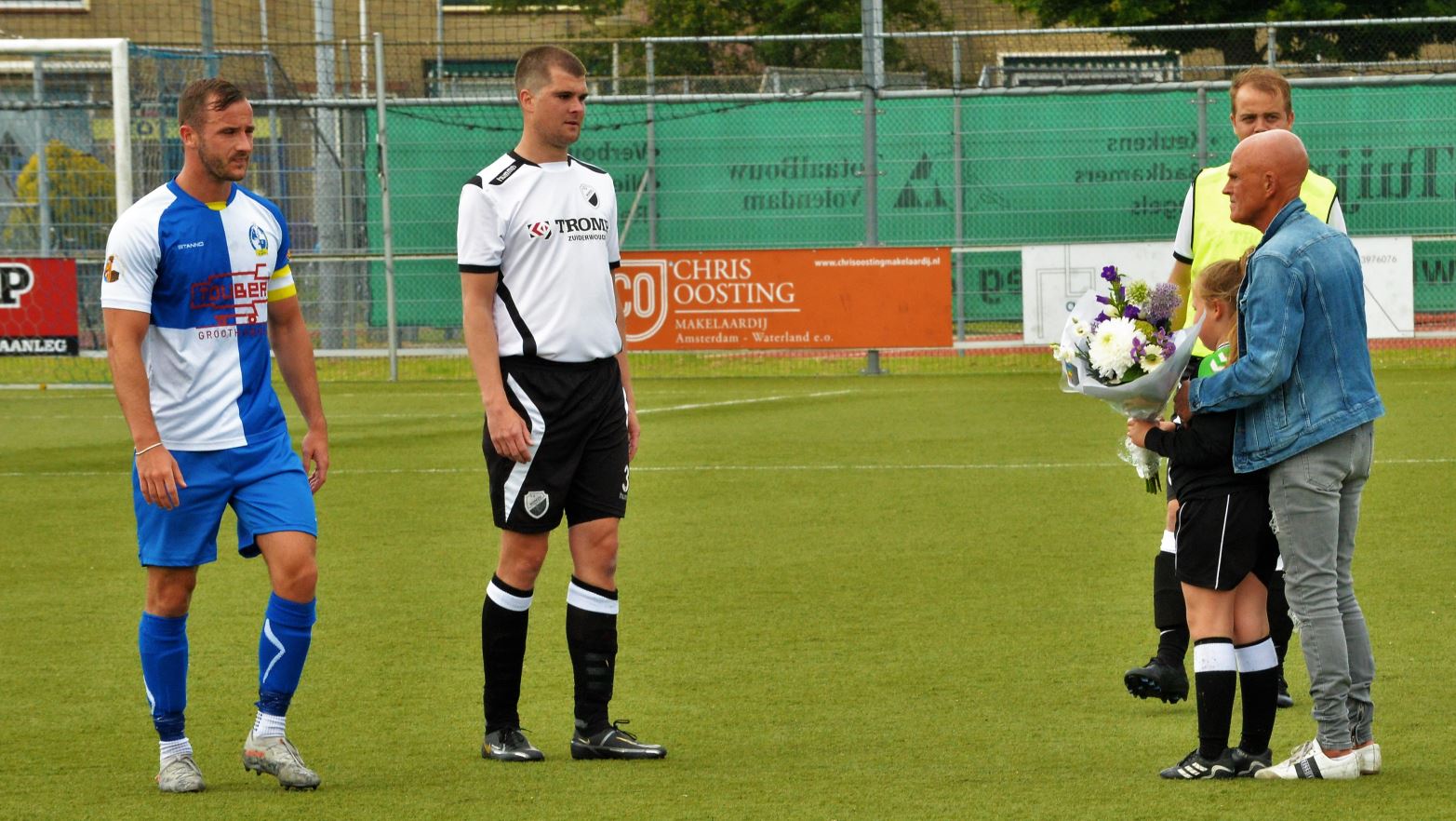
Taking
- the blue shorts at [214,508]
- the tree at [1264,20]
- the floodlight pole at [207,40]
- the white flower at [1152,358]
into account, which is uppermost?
the tree at [1264,20]

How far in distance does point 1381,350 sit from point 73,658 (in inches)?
547

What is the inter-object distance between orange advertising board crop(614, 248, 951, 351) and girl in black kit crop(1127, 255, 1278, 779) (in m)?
12.7

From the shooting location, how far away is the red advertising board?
1659cm

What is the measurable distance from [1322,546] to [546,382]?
6.67ft

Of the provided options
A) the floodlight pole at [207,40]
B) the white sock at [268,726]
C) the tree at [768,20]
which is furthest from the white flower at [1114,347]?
the tree at [768,20]

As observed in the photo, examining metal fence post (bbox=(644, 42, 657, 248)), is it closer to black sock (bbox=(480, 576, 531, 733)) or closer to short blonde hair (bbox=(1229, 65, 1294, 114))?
short blonde hair (bbox=(1229, 65, 1294, 114))

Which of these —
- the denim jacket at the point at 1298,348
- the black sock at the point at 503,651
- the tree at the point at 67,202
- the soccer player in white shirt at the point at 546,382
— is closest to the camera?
the denim jacket at the point at 1298,348

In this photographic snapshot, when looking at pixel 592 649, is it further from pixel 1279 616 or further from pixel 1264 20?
pixel 1264 20

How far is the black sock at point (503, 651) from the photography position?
5.18 metres

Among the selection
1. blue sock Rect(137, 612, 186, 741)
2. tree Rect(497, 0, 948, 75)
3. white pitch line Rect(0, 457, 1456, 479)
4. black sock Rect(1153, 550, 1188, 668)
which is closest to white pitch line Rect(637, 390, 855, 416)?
white pitch line Rect(0, 457, 1456, 479)

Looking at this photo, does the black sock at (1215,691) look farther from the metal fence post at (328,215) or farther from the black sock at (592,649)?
the metal fence post at (328,215)

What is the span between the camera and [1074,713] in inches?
217

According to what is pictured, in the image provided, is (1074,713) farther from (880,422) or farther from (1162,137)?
(1162,137)

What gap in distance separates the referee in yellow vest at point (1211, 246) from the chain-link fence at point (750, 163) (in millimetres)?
11997
